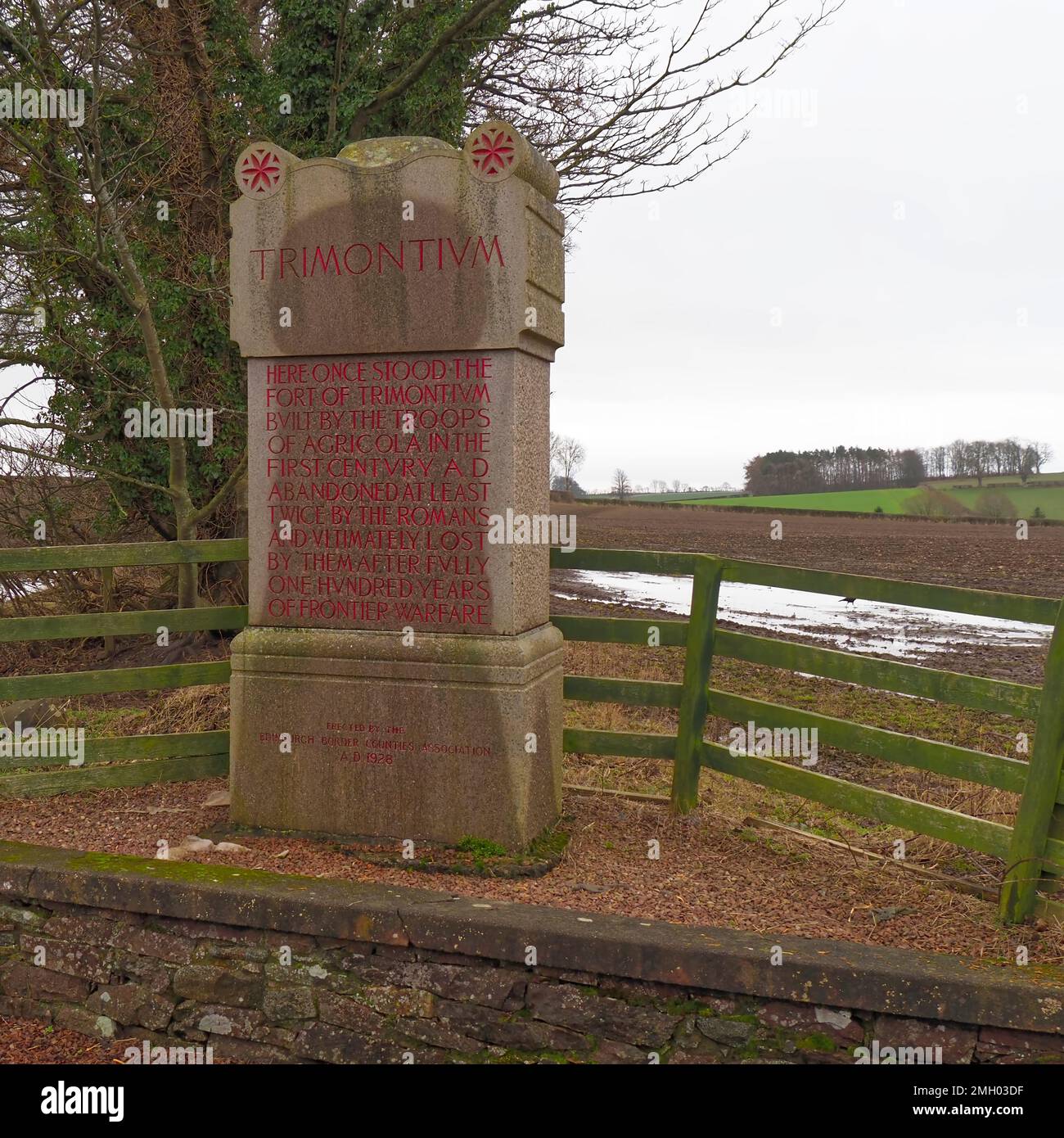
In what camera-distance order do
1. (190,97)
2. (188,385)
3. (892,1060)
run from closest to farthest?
(892,1060), (190,97), (188,385)

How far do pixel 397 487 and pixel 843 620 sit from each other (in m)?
13.8

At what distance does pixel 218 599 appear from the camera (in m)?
11.4

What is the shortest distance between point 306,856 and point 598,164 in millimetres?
8860

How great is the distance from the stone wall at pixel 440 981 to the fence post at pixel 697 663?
1.52 m

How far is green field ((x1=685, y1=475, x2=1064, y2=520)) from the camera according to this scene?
112 feet

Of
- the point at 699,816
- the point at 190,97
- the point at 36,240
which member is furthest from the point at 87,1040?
the point at 190,97

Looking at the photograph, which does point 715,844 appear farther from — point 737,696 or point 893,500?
point 893,500

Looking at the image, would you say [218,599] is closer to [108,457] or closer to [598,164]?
[108,457]

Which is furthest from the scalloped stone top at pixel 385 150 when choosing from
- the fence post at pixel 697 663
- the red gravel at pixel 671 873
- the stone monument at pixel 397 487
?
the red gravel at pixel 671 873

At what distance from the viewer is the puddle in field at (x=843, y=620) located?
49.0ft

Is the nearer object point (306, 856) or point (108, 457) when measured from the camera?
point (306, 856)

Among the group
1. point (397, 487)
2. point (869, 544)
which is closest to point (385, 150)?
point (397, 487)

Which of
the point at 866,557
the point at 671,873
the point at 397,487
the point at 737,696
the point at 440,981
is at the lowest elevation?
the point at 440,981

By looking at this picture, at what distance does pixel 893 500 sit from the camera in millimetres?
39938
